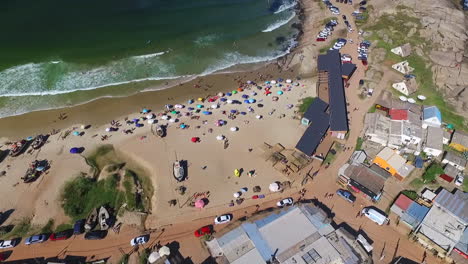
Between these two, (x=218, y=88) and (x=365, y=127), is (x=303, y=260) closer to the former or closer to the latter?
(x=365, y=127)

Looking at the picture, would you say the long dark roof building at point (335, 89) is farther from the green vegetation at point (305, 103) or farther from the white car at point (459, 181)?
the white car at point (459, 181)

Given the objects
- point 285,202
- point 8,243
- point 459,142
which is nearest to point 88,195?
point 8,243

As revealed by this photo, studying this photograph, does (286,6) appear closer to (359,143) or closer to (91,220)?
(359,143)

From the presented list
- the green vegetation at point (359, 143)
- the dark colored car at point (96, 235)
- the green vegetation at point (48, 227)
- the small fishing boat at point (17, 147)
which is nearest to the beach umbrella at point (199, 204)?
the dark colored car at point (96, 235)

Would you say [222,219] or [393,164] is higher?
[393,164]

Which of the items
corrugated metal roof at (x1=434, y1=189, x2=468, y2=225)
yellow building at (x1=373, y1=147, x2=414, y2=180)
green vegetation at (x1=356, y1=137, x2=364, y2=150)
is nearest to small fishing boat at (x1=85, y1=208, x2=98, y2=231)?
green vegetation at (x1=356, y1=137, x2=364, y2=150)
